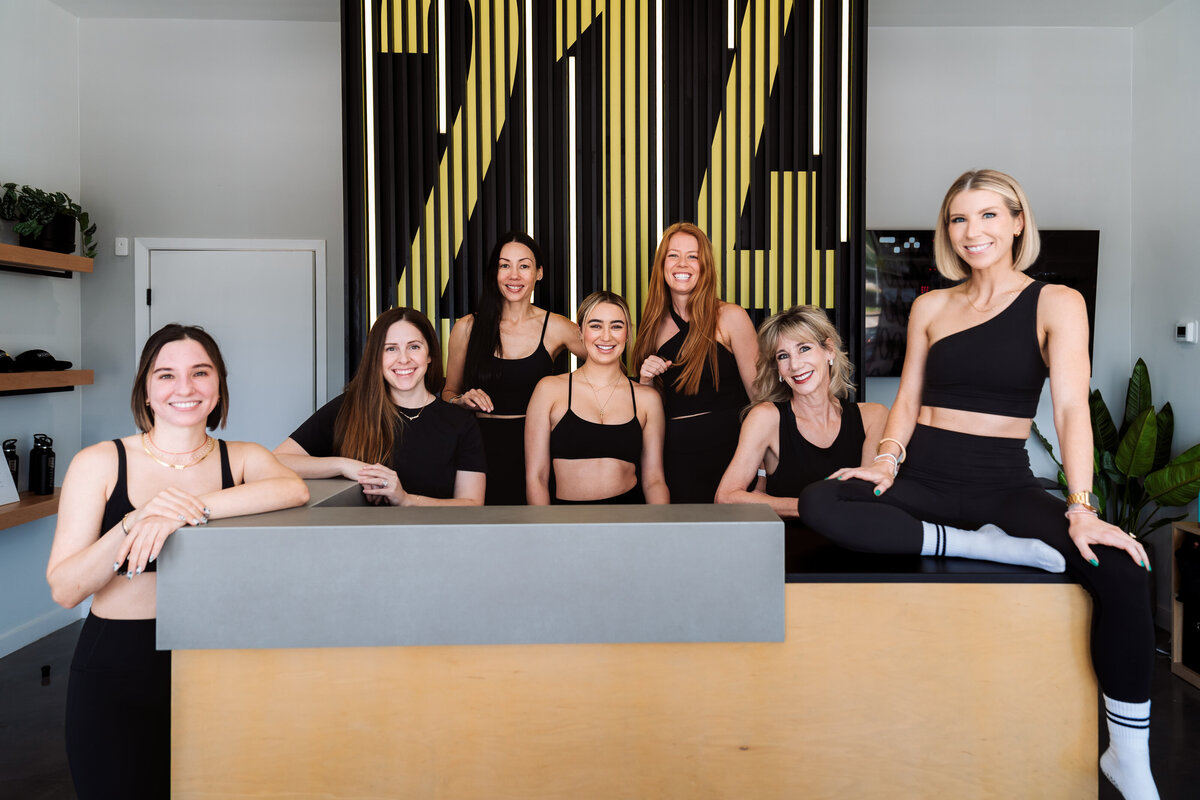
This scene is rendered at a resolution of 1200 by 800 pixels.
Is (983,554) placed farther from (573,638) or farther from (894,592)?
(573,638)

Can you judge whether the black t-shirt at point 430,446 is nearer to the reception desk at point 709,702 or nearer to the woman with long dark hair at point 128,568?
the woman with long dark hair at point 128,568

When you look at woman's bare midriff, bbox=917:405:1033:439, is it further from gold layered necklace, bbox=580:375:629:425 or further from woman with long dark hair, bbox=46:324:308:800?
woman with long dark hair, bbox=46:324:308:800

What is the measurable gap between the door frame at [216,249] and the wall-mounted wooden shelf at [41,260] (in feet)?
1.19

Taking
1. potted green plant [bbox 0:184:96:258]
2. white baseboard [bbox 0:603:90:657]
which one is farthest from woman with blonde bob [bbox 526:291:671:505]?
white baseboard [bbox 0:603:90:657]

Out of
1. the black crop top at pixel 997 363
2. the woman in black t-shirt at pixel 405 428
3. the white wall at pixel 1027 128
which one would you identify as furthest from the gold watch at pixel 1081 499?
the white wall at pixel 1027 128

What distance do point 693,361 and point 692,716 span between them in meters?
1.69

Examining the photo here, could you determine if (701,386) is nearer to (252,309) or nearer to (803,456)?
(803,456)

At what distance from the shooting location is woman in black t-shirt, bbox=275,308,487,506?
251cm

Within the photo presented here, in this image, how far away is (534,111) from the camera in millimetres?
3582

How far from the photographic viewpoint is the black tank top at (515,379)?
3271mm

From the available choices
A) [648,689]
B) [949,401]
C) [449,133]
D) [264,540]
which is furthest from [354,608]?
[449,133]

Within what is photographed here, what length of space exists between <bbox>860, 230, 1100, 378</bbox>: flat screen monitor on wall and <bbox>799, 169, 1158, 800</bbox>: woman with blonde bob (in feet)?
8.18

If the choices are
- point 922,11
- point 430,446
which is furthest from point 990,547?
point 922,11

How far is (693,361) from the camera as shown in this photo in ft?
9.98
